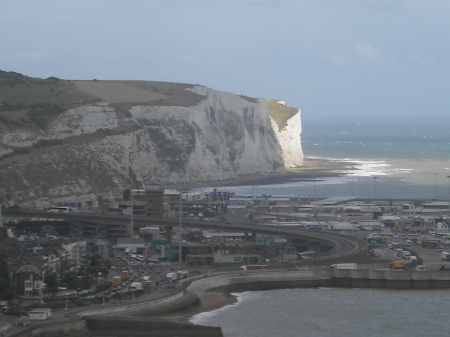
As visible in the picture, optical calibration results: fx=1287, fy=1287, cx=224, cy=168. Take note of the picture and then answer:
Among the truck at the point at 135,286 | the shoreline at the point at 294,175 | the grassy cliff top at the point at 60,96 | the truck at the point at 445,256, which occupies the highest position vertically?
the grassy cliff top at the point at 60,96

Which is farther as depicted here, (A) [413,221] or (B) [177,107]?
(B) [177,107]

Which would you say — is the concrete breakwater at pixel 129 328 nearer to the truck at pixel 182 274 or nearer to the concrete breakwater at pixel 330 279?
the concrete breakwater at pixel 330 279

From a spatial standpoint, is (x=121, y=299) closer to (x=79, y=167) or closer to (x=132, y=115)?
(x=79, y=167)

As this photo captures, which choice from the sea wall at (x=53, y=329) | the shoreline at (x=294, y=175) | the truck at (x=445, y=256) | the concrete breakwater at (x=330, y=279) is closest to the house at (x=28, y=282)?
the sea wall at (x=53, y=329)

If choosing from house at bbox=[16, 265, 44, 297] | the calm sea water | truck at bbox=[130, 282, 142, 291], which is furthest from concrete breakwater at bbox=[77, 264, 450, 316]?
house at bbox=[16, 265, 44, 297]

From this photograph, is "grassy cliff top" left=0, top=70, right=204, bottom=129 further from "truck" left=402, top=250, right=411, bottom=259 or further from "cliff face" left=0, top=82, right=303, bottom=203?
"truck" left=402, top=250, right=411, bottom=259

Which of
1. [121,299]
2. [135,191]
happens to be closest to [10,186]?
[135,191]

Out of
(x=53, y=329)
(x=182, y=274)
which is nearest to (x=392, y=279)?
(x=182, y=274)
